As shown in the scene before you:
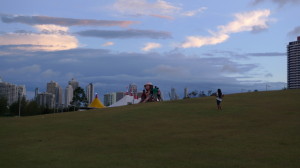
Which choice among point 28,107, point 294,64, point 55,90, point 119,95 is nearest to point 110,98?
point 119,95

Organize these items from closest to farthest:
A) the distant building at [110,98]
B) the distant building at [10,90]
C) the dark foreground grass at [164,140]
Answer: the dark foreground grass at [164,140] < the distant building at [10,90] < the distant building at [110,98]

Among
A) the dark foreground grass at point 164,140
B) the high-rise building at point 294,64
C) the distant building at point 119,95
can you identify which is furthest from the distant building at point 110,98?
the dark foreground grass at point 164,140

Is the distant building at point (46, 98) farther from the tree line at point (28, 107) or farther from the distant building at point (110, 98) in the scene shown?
the tree line at point (28, 107)

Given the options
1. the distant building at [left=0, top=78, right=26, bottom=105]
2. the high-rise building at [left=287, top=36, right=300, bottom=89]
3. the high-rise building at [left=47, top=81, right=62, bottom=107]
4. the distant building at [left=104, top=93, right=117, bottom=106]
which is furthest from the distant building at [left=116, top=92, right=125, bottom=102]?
the high-rise building at [left=287, top=36, right=300, bottom=89]

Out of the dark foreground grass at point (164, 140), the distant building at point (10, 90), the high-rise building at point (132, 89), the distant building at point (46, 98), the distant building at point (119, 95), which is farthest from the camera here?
the distant building at point (119, 95)

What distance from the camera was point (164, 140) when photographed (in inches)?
695

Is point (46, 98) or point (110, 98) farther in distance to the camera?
point (110, 98)

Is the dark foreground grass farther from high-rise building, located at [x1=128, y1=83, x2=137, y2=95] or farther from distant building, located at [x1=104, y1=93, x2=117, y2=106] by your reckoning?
distant building, located at [x1=104, y1=93, x2=117, y2=106]

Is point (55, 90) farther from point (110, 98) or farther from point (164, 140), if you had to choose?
point (164, 140)

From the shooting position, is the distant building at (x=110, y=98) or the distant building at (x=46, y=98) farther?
the distant building at (x=110, y=98)

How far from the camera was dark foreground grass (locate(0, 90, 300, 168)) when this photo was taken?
13.2m

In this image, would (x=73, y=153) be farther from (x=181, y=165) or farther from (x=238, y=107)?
(x=238, y=107)

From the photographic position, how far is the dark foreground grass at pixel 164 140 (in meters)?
13.2

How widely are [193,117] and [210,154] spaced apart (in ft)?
39.1
